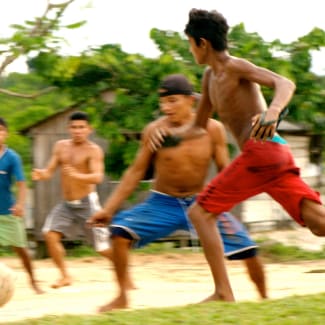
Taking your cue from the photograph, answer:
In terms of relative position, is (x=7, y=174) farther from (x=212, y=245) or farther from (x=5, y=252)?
(x=5, y=252)

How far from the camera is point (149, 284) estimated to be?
370 inches

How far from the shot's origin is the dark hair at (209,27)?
19.8 feet

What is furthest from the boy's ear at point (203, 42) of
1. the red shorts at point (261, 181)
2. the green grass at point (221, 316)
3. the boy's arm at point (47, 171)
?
the boy's arm at point (47, 171)

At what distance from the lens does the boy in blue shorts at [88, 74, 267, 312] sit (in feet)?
21.7

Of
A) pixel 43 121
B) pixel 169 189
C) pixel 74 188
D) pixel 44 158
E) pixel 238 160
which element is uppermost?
pixel 238 160

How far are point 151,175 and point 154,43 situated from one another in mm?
6400

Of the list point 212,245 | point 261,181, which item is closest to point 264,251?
point 212,245

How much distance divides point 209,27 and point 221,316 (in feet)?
6.12

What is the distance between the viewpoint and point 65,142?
9.67 metres

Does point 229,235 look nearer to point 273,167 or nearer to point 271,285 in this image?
point 273,167

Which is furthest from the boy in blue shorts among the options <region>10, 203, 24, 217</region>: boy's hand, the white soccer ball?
<region>10, 203, 24, 217</region>: boy's hand

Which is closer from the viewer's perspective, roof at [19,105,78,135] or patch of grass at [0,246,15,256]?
patch of grass at [0,246,15,256]

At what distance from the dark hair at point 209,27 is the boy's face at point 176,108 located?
81 centimetres

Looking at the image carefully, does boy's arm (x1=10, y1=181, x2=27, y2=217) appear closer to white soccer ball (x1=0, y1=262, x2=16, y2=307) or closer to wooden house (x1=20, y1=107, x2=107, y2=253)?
white soccer ball (x1=0, y1=262, x2=16, y2=307)
